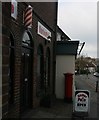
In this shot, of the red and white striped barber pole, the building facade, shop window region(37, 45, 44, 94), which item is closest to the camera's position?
the building facade

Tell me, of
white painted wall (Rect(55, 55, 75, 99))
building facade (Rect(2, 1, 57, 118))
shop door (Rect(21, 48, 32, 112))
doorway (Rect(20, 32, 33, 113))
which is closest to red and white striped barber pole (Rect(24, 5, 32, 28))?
building facade (Rect(2, 1, 57, 118))

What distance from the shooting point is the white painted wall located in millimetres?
16391

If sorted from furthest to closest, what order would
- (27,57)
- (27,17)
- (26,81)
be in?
(27,57), (26,81), (27,17)

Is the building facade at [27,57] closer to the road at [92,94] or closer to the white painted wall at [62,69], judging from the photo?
the white painted wall at [62,69]

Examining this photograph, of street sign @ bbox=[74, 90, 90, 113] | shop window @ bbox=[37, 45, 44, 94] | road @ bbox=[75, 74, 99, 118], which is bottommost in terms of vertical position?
road @ bbox=[75, 74, 99, 118]

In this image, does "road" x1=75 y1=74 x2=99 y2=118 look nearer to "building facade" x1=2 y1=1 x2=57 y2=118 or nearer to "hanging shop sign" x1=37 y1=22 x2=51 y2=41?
"building facade" x1=2 y1=1 x2=57 y2=118

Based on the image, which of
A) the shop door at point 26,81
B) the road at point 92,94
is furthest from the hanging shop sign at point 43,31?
the road at point 92,94

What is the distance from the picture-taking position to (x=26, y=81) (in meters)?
10.0

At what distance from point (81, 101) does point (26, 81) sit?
2045 mm

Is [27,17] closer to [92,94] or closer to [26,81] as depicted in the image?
[26,81]

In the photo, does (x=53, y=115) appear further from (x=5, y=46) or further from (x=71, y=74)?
(x=5, y=46)

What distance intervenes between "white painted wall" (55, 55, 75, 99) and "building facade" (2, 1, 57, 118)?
55 centimetres

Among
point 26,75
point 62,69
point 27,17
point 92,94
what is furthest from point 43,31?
point 92,94

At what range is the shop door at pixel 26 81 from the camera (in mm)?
9570
